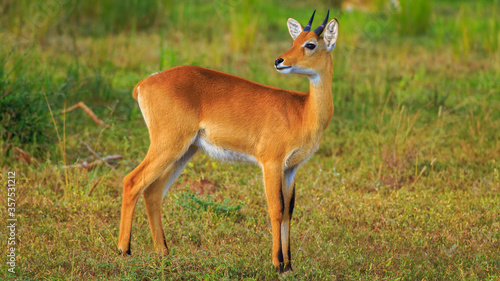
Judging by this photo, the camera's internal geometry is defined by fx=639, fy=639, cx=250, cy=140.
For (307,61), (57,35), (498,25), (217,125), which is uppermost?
(307,61)

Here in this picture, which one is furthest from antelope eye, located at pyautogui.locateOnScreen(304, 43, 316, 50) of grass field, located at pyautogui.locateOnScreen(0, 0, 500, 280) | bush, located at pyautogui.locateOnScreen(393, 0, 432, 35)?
bush, located at pyautogui.locateOnScreen(393, 0, 432, 35)

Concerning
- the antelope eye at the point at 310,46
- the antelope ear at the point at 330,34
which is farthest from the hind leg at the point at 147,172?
the antelope ear at the point at 330,34

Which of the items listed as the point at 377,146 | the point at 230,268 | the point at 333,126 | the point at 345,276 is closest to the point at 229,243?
the point at 230,268

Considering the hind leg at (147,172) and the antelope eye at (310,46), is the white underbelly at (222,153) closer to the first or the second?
the hind leg at (147,172)

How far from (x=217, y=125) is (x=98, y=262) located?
1.09 m

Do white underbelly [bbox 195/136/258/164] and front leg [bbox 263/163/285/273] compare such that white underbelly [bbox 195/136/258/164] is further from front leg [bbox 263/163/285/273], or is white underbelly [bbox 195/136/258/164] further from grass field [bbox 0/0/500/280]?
grass field [bbox 0/0/500/280]

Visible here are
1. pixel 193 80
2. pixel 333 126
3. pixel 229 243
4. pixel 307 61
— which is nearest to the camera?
pixel 307 61

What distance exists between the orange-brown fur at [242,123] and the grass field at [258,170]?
41cm

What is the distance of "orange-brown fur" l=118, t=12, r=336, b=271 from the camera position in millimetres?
3756

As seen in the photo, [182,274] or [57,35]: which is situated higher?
[182,274]

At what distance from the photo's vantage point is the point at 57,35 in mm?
9453

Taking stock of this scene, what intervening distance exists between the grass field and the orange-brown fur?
405mm

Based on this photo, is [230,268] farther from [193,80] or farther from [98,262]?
[193,80]

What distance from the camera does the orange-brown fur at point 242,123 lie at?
12.3 ft
